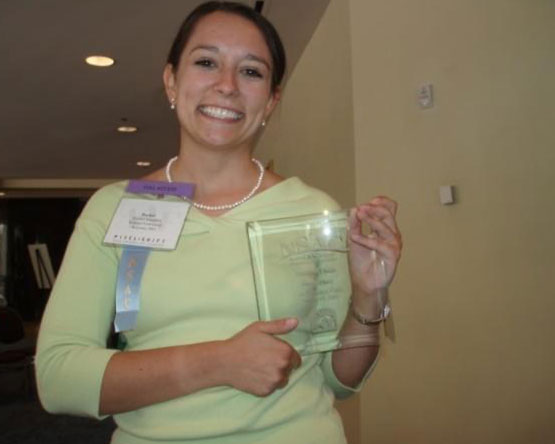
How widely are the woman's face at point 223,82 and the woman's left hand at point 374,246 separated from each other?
0.28 metres

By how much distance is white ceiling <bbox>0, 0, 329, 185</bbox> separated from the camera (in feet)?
10.1

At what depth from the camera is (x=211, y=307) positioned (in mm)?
839

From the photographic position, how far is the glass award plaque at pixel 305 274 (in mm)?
848

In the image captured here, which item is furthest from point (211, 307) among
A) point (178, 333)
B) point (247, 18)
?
point (247, 18)

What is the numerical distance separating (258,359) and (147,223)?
0.31 m

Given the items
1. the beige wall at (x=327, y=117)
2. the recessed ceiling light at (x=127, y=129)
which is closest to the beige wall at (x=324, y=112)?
the beige wall at (x=327, y=117)

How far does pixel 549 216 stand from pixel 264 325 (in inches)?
47.5

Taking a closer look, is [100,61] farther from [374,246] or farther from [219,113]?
[374,246]

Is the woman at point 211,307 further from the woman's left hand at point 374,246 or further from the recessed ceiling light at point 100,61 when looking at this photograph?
the recessed ceiling light at point 100,61

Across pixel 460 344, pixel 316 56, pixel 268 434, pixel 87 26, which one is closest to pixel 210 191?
pixel 268 434

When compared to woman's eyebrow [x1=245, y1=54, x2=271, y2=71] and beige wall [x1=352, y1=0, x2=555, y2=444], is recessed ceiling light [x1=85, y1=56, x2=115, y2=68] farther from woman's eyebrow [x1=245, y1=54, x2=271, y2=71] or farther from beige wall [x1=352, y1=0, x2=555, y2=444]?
woman's eyebrow [x1=245, y1=54, x2=271, y2=71]

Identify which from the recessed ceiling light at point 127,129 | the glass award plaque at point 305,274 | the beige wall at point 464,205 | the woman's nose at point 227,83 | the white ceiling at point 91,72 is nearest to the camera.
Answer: the glass award plaque at point 305,274

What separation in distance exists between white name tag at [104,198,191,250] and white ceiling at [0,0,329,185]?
7.53ft

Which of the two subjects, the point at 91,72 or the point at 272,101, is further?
the point at 91,72
